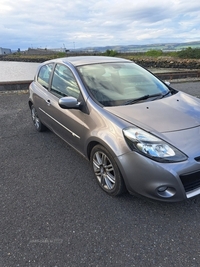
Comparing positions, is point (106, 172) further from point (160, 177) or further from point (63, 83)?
point (63, 83)

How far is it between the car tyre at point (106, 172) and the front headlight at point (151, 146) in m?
0.32

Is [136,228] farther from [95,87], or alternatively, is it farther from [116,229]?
[95,87]

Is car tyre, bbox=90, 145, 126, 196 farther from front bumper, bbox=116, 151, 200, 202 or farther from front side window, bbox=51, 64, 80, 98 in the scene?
front side window, bbox=51, 64, 80, 98

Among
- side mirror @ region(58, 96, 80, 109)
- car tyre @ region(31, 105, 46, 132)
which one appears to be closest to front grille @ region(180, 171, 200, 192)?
side mirror @ region(58, 96, 80, 109)

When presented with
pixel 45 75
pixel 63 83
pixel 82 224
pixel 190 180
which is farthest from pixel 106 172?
pixel 45 75

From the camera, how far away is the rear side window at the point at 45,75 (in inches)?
144

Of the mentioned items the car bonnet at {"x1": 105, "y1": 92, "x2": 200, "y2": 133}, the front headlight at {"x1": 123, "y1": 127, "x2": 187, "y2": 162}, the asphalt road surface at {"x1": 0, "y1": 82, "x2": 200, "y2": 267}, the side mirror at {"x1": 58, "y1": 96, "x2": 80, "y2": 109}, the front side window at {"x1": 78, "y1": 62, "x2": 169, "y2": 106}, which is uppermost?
the front side window at {"x1": 78, "y1": 62, "x2": 169, "y2": 106}

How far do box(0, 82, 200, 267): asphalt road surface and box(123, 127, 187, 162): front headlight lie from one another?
2.15ft

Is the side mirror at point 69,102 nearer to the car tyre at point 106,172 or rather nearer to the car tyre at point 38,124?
the car tyre at point 106,172

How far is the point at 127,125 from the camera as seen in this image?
2.12 meters

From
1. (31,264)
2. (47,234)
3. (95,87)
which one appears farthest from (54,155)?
(31,264)

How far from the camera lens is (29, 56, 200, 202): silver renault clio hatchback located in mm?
1920

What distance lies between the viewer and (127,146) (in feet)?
6.63

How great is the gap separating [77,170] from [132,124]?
1.23 m
